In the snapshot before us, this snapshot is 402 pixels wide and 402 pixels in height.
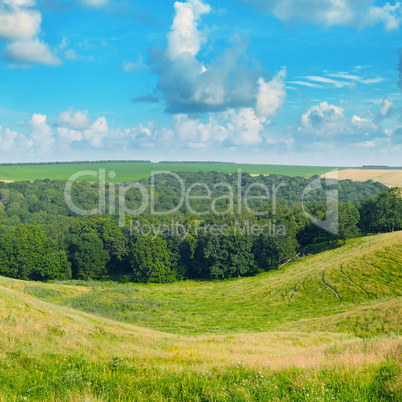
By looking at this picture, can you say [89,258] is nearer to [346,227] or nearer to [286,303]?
[286,303]

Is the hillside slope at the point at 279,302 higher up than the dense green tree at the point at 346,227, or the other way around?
the dense green tree at the point at 346,227

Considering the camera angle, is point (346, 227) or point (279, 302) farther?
point (346, 227)

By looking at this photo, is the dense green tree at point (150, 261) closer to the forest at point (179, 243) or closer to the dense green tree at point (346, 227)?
the forest at point (179, 243)

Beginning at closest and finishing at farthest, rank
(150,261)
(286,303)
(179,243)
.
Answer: (286,303), (150,261), (179,243)

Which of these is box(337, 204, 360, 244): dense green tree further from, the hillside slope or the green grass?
the green grass

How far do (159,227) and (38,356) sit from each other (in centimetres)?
8669

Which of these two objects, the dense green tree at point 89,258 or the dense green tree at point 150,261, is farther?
Result: the dense green tree at point 89,258

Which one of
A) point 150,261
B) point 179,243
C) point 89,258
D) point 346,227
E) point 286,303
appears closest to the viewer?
point 286,303

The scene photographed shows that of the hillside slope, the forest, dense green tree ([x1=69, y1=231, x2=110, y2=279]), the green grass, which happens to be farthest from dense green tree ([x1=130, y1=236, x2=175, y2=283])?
the green grass

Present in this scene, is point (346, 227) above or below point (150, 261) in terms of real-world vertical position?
above

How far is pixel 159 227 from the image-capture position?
315 feet

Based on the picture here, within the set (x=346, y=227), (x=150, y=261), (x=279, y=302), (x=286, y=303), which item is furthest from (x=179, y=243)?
(x=286, y=303)

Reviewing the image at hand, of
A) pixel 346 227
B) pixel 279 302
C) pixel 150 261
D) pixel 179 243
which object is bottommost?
pixel 150 261

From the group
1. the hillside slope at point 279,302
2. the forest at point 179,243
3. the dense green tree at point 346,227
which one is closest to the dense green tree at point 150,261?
the forest at point 179,243
